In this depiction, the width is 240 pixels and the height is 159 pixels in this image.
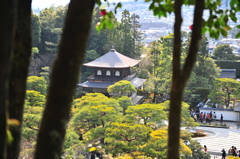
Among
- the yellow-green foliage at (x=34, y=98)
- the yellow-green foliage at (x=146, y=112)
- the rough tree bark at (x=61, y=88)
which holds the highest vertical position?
the rough tree bark at (x=61, y=88)

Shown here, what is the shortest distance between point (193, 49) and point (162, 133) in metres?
8.78

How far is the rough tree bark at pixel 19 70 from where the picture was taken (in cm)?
188

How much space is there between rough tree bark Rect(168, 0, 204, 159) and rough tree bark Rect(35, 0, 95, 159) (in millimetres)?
562

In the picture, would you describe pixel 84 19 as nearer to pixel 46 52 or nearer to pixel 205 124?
pixel 205 124

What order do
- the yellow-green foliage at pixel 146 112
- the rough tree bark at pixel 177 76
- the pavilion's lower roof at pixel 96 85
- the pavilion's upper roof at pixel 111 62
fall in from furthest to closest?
the pavilion's upper roof at pixel 111 62, the pavilion's lower roof at pixel 96 85, the yellow-green foliage at pixel 146 112, the rough tree bark at pixel 177 76

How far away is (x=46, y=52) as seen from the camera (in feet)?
97.2

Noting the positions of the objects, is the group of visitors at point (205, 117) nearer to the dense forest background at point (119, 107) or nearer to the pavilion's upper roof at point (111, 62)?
the dense forest background at point (119, 107)

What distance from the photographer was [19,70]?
1.90 meters

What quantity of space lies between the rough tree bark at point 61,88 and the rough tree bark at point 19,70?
330mm

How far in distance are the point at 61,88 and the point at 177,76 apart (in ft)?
2.21

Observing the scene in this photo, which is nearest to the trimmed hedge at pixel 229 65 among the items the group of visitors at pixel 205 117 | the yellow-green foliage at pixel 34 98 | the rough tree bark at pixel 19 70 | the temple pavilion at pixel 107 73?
the temple pavilion at pixel 107 73

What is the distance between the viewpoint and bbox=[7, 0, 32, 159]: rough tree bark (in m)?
1.88

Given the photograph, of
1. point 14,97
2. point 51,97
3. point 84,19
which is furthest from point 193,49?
point 14,97

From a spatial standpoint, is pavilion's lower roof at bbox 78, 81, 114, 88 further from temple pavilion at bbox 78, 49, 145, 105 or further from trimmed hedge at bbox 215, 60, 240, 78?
trimmed hedge at bbox 215, 60, 240, 78
